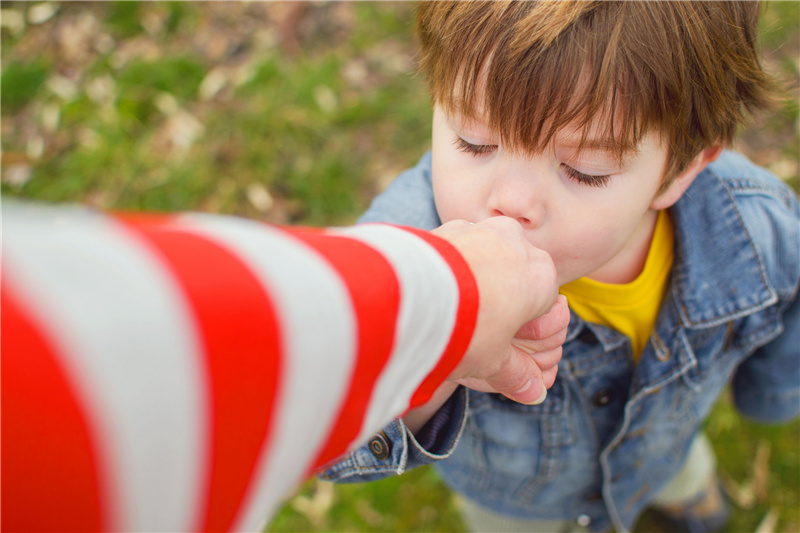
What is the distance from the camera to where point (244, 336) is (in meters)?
0.44

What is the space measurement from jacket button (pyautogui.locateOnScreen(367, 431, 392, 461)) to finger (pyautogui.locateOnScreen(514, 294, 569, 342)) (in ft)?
1.25

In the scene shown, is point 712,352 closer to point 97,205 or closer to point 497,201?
point 497,201

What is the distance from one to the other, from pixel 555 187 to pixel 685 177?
1.19 feet

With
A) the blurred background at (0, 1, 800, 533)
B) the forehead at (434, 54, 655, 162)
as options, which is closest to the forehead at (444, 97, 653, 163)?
the forehead at (434, 54, 655, 162)

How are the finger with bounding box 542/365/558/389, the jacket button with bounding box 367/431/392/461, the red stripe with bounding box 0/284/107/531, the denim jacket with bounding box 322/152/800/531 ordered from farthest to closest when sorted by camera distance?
the denim jacket with bounding box 322/152/800/531 < the jacket button with bounding box 367/431/392/461 < the finger with bounding box 542/365/558/389 < the red stripe with bounding box 0/284/107/531

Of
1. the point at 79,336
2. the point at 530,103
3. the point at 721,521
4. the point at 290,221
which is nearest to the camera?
the point at 79,336

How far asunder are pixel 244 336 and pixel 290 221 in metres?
2.17

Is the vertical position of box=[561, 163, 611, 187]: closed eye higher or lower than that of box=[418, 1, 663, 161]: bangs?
lower

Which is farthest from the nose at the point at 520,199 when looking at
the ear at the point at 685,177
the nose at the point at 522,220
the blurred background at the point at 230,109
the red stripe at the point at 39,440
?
the blurred background at the point at 230,109

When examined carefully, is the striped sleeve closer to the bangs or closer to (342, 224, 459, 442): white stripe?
(342, 224, 459, 442): white stripe

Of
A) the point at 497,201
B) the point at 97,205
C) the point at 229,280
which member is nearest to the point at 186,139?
the point at 97,205

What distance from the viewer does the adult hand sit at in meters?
0.64

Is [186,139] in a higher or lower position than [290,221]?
higher

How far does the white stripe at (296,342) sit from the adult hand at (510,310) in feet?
0.59
